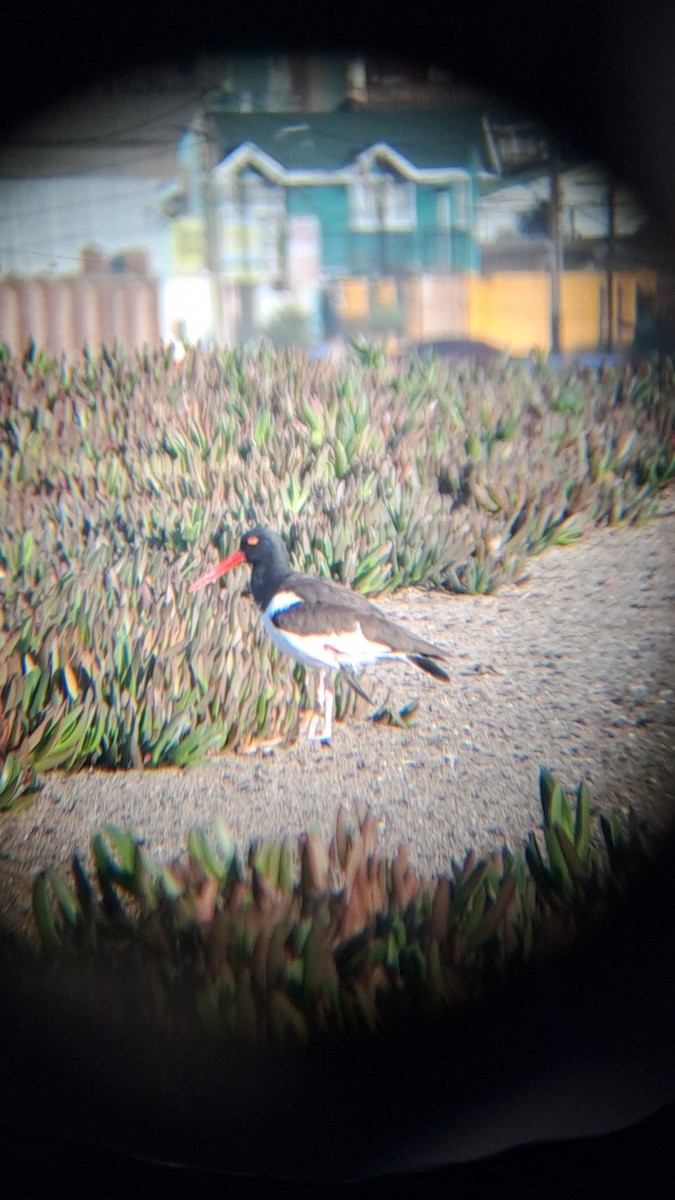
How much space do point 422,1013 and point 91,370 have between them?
134 centimetres

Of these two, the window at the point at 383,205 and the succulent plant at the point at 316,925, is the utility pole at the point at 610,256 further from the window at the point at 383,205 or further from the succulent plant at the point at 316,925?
the succulent plant at the point at 316,925

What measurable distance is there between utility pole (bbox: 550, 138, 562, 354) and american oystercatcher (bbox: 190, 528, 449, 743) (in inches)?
21.6

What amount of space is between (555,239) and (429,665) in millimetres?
700

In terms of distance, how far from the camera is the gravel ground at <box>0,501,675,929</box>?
60.5 inches

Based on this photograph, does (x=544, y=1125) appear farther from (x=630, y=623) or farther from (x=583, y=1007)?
(x=630, y=623)

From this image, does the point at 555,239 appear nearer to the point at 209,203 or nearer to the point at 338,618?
the point at 209,203

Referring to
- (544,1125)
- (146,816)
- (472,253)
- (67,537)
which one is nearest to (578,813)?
(544,1125)

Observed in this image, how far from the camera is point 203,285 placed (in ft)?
5.41

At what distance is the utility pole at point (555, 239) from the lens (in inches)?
62.1

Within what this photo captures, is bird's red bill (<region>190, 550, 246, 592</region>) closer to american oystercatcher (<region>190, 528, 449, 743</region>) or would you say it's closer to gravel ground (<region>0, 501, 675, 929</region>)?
american oystercatcher (<region>190, 528, 449, 743</region>)

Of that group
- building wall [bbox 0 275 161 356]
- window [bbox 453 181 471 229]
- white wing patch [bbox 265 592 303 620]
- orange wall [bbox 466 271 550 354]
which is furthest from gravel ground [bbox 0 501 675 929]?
building wall [bbox 0 275 161 356]

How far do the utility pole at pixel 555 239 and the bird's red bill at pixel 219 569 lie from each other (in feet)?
2.07

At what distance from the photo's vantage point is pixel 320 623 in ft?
5.58

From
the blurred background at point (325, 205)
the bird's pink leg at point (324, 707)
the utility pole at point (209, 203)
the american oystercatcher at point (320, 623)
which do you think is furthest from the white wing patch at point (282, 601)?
the utility pole at point (209, 203)
